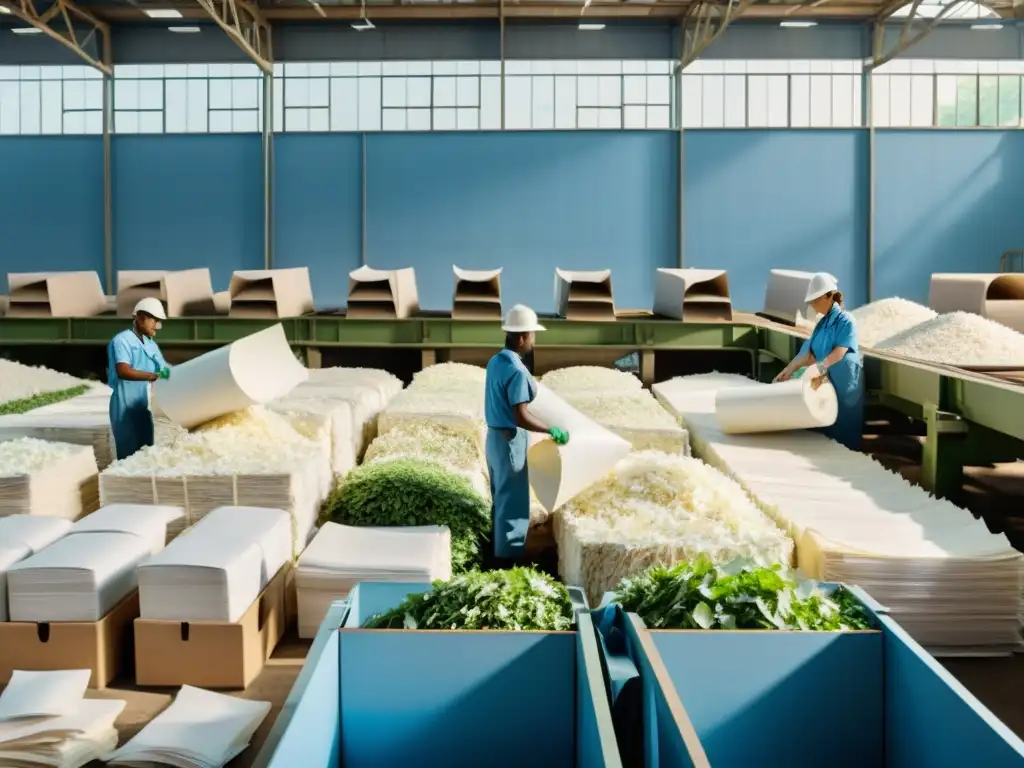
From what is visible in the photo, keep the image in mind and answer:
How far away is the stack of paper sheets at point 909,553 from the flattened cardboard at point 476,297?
5358mm

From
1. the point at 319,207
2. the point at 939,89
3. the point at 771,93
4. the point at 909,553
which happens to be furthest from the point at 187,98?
the point at 909,553

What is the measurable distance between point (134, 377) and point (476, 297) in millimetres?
4498

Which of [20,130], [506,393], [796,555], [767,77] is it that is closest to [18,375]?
[506,393]

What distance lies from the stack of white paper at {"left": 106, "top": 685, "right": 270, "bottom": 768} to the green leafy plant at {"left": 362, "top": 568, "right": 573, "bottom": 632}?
0.72 metres

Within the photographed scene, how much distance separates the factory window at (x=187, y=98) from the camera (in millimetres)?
18000

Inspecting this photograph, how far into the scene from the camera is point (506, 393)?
6.24 meters

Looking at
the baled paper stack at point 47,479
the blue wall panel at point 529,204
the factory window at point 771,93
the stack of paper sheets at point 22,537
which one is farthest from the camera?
the factory window at point 771,93

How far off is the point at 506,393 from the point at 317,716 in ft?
11.8

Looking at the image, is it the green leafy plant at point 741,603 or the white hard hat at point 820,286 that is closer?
the green leafy plant at point 741,603

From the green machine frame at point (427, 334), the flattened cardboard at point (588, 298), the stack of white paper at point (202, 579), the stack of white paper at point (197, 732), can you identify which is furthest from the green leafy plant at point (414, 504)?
the flattened cardboard at point (588, 298)

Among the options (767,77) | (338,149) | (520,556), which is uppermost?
(767,77)

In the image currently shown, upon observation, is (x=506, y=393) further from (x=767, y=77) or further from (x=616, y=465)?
(x=767, y=77)

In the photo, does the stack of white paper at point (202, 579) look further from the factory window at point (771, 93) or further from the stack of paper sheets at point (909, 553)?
the factory window at point (771, 93)

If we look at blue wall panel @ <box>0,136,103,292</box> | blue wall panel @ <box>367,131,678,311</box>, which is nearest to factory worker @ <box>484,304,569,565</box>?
blue wall panel @ <box>367,131,678,311</box>
